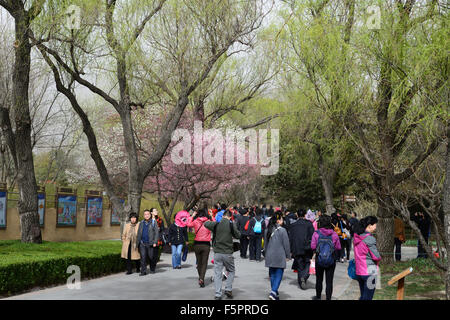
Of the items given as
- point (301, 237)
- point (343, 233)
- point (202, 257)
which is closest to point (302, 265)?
point (301, 237)

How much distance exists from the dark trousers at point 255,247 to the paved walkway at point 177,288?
291 cm

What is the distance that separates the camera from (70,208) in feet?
77.5

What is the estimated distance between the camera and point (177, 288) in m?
10.6

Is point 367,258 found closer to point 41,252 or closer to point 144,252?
point 144,252

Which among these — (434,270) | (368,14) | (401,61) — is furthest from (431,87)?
(434,270)

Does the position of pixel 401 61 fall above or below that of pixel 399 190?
above

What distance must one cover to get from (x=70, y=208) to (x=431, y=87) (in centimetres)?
1910

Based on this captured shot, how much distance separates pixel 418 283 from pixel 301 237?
11.3 feet

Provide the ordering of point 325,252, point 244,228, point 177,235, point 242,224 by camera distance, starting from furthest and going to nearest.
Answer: point 242,224
point 244,228
point 177,235
point 325,252

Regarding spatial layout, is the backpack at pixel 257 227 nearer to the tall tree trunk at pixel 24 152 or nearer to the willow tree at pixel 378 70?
the willow tree at pixel 378 70

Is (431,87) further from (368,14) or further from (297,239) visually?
(297,239)

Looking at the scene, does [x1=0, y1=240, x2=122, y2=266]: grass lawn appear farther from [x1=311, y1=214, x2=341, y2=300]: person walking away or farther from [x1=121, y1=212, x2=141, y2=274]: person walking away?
[x1=311, y1=214, x2=341, y2=300]: person walking away

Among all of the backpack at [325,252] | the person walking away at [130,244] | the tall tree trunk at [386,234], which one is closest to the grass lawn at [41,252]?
the person walking away at [130,244]

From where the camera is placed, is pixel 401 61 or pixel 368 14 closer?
pixel 401 61
